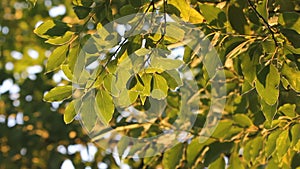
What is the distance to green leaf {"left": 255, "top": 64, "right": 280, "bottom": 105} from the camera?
1.14 meters

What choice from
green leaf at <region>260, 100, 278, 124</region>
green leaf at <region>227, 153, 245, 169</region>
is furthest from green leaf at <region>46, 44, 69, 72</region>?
green leaf at <region>227, 153, 245, 169</region>

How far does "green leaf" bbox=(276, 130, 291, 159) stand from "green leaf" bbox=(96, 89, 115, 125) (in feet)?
1.23

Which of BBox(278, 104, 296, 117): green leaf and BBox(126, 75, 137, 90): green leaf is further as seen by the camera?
BBox(278, 104, 296, 117): green leaf

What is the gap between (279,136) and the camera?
4.33ft

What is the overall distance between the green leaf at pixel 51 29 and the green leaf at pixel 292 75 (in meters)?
0.42

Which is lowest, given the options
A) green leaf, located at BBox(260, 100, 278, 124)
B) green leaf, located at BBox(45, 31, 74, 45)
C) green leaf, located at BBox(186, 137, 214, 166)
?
green leaf, located at BBox(186, 137, 214, 166)

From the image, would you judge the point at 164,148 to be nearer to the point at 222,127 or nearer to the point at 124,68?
the point at 222,127

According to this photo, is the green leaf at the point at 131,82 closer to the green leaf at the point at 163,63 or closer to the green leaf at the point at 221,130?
the green leaf at the point at 163,63

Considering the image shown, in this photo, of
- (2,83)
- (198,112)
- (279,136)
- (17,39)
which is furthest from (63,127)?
(279,136)

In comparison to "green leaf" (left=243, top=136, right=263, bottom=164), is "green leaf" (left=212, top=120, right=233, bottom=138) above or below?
above

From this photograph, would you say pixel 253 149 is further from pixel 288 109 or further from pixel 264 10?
pixel 264 10

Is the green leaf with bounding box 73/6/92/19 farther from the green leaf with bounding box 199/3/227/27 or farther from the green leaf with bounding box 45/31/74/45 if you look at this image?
the green leaf with bounding box 199/3/227/27

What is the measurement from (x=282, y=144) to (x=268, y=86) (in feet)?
0.72

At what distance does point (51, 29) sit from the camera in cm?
120
